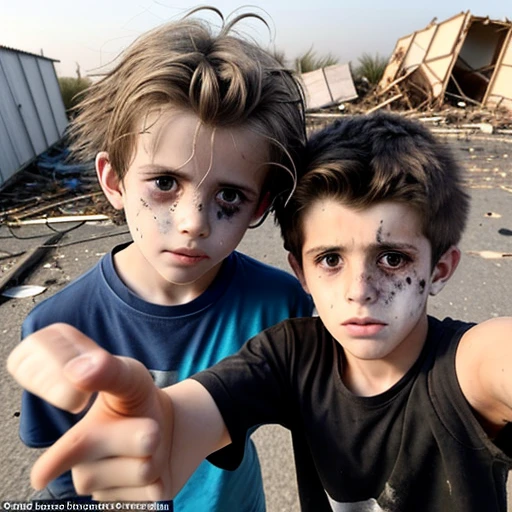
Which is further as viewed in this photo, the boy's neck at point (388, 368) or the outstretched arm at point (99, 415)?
the boy's neck at point (388, 368)

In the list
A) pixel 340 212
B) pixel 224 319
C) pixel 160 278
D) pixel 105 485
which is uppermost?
pixel 340 212

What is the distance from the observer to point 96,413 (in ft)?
2.22

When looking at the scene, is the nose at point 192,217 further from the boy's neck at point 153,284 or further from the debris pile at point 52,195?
the debris pile at point 52,195

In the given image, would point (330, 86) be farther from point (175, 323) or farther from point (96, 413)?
point (96, 413)

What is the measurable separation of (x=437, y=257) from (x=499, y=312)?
261cm

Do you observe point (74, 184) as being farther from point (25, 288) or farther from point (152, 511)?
point (152, 511)

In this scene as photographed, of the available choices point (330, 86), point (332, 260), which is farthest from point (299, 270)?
point (330, 86)

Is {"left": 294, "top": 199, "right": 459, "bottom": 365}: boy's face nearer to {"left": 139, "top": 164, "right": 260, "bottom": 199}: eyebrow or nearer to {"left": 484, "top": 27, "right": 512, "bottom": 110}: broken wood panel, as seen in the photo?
{"left": 139, "top": 164, "right": 260, "bottom": 199}: eyebrow

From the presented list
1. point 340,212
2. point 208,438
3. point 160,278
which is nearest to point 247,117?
point 340,212

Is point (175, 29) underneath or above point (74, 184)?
above

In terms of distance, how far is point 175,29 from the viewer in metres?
1.26

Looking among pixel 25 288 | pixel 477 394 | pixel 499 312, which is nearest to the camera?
pixel 477 394

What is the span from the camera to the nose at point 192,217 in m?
1.09

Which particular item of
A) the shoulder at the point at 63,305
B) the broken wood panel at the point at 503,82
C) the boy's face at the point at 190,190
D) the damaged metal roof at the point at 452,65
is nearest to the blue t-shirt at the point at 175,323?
the shoulder at the point at 63,305
